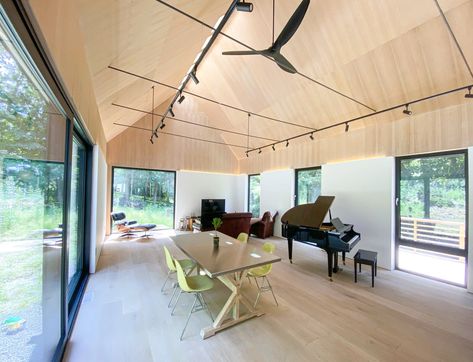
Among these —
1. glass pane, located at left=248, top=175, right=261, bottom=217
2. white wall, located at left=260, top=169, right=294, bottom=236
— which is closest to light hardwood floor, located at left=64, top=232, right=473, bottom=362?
white wall, located at left=260, top=169, right=294, bottom=236

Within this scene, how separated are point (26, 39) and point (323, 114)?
19.1 ft

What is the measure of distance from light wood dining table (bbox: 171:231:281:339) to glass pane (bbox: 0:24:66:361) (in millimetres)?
1349

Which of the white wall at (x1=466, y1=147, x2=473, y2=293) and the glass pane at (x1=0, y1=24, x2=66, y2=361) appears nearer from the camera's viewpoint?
the glass pane at (x1=0, y1=24, x2=66, y2=361)

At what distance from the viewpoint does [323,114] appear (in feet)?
18.4

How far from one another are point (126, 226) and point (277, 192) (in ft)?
17.6

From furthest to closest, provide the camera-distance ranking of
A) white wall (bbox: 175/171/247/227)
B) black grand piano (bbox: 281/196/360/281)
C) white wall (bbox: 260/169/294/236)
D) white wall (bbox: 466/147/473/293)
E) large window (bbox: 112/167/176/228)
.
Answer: white wall (bbox: 175/171/247/227)
large window (bbox: 112/167/176/228)
white wall (bbox: 260/169/294/236)
black grand piano (bbox: 281/196/360/281)
white wall (bbox: 466/147/473/293)

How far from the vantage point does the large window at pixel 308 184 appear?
21.7 ft

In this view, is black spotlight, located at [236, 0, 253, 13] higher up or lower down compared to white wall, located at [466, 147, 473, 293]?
higher up

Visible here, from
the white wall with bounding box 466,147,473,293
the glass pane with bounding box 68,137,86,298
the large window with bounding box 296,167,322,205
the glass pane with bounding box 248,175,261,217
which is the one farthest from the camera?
the glass pane with bounding box 248,175,261,217

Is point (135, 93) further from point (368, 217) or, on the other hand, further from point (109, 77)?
point (368, 217)

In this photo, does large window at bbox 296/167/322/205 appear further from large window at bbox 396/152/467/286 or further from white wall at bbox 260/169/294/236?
large window at bbox 396/152/467/286

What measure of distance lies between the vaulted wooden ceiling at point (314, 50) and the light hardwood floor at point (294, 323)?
3.23 m

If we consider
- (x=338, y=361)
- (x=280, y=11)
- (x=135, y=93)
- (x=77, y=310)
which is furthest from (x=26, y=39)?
(x=280, y=11)

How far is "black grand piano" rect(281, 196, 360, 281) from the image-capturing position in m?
4.00
